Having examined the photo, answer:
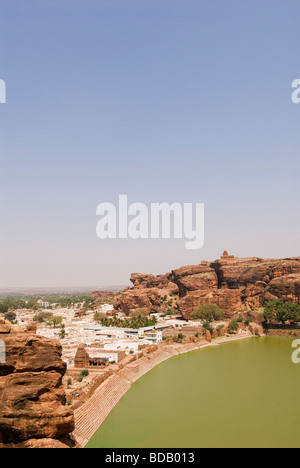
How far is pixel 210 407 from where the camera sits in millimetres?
20766

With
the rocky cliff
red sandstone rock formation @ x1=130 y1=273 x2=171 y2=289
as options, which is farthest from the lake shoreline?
red sandstone rock formation @ x1=130 y1=273 x2=171 y2=289

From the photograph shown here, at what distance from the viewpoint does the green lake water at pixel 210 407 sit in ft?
53.8

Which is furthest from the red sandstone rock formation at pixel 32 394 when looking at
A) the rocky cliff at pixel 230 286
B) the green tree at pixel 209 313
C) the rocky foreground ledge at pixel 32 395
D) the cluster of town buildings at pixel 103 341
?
the rocky cliff at pixel 230 286

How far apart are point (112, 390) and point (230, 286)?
1770 inches

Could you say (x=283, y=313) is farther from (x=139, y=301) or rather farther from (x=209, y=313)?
(x=139, y=301)

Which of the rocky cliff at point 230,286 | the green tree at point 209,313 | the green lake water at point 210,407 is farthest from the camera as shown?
the rocky cliff at point 230,286

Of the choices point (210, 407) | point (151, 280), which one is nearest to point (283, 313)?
point (210, 407)

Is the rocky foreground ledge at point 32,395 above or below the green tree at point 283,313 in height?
above

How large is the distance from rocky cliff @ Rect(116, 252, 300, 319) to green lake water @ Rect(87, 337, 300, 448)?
24.4 meters

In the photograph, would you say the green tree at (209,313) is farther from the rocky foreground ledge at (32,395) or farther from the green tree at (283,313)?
the rocky foreground ledge at (32,395)

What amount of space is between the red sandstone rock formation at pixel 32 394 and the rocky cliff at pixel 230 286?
1867 inches

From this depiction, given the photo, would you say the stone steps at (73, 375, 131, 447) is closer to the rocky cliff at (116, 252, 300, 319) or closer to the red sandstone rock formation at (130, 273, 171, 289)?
the rocky cliff at (116, 252, 300, 319)

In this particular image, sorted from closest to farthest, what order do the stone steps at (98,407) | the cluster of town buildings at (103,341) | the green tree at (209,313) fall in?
the stone steps at (98,407) < the cluster of town buildings at (103,341) < the green tree at (209,313)

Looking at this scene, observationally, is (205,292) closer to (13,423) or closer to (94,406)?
(94,406)
